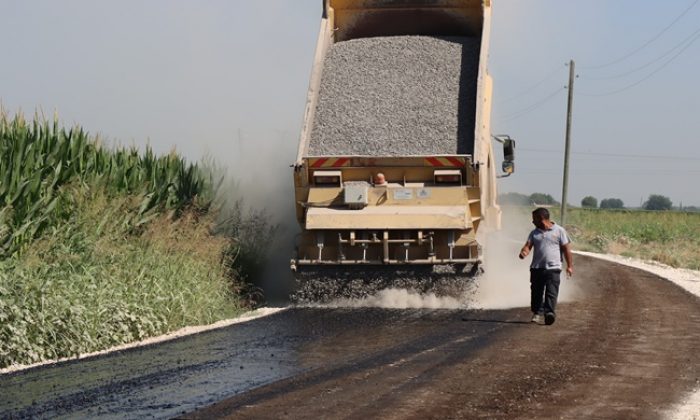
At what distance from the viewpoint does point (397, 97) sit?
51.3 ft

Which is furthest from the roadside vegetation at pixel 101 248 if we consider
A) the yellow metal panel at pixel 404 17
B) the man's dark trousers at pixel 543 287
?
the man's dark trousers at pixel 543 287

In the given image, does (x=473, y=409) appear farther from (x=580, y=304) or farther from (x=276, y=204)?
(x=276, y=204)

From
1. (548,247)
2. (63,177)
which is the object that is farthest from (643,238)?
(63,177)

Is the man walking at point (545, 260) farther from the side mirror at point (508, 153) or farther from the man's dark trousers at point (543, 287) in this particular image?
the side mirror at point (508, 153)

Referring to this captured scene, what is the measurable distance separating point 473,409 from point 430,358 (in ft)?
8.25

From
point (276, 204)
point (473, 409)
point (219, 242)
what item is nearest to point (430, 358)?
point (473, 409)

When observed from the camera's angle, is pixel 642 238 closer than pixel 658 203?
Yes

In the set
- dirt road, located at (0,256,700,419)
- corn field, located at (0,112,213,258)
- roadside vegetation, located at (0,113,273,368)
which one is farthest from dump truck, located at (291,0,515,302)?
corn field, located at (0,112,213,258)

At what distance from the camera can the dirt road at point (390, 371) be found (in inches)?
305

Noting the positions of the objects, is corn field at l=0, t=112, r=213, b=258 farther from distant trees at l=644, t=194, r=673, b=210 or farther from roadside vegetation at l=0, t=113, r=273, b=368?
distant trees at l=644, t=194, r=673, b=210

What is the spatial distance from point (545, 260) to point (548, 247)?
0.17 m

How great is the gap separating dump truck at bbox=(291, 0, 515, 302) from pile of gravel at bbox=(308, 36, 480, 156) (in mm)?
15

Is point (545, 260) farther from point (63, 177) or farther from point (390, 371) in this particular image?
point (63, 177)

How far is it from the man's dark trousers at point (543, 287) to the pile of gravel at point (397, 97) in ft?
7.18
